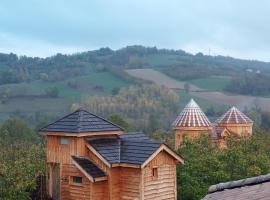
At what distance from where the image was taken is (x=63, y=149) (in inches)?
996

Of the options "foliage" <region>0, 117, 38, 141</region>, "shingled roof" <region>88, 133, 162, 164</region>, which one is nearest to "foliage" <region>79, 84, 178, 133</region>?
"foliage" <region>0, 117, 38, 141</region>

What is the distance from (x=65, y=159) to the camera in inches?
993

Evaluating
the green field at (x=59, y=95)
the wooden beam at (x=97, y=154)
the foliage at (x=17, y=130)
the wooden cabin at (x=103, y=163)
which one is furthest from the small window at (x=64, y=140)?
the green field at (x=59, y=95)

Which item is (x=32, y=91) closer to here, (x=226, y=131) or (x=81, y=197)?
(x=226, y=131)

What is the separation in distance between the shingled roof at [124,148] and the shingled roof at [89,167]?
25.1 inches

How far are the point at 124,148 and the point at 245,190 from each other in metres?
16.2

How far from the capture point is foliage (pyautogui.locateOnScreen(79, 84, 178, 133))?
9531 cm

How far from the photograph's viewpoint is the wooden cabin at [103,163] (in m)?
24.0

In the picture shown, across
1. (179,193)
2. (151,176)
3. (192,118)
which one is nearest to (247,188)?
(151,176)

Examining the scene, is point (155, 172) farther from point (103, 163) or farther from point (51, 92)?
point (51, 92)

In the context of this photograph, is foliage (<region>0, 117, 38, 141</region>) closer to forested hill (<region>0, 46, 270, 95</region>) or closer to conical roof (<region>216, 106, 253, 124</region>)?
conical roof (<region>216, 106, 253, 124</region>)

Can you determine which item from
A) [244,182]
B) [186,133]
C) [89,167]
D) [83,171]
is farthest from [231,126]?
[244,182]

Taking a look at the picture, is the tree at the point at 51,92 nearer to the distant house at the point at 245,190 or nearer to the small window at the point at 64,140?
the small window at the point at 64,140

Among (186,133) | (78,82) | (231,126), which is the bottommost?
(186,133)
